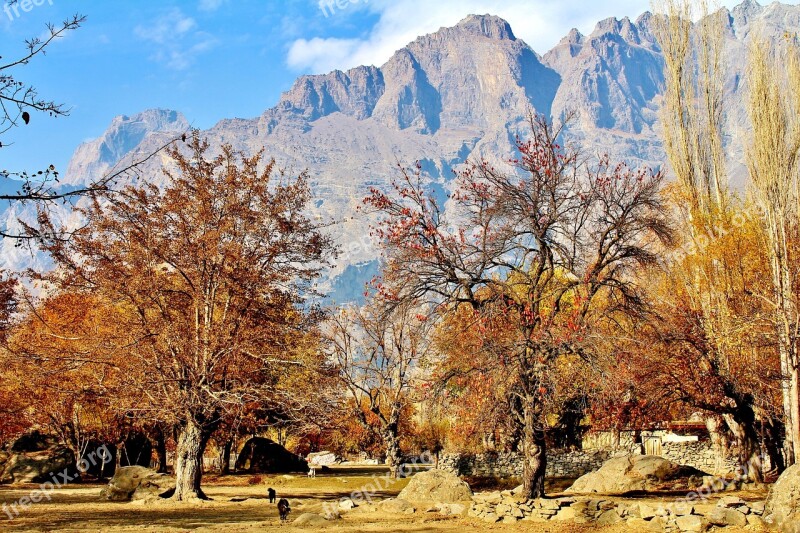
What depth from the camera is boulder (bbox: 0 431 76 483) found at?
3238cm

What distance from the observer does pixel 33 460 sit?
109ft

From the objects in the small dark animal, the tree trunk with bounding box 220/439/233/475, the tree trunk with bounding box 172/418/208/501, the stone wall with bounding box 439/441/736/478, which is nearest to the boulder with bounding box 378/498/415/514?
the small dark animal

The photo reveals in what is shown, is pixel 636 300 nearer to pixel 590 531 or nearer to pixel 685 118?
pixel 590 531

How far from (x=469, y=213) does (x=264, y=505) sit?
12312 millimetres

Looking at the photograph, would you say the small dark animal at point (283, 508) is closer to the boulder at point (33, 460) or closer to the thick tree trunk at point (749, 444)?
the thick tree trunk at point (749, 444)

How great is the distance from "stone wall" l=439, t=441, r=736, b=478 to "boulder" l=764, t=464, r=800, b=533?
21043 mm

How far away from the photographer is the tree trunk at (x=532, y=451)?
730 inches

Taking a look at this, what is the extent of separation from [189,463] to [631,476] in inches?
681

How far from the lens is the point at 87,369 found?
91.1 feet

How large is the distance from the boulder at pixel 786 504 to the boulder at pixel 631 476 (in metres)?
11.5

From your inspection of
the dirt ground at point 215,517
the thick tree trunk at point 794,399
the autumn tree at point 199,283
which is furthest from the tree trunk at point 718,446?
the autumn tree at point 199,283

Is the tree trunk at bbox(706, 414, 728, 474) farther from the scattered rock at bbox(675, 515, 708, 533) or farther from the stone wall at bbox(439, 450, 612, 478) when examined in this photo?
the scattered rock at bbox(675, 515, 708, 533)

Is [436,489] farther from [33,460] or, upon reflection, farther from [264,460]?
[264,460]

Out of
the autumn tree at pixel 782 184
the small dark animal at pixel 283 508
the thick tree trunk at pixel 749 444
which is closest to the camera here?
the small dark animal at pixel 283 508
